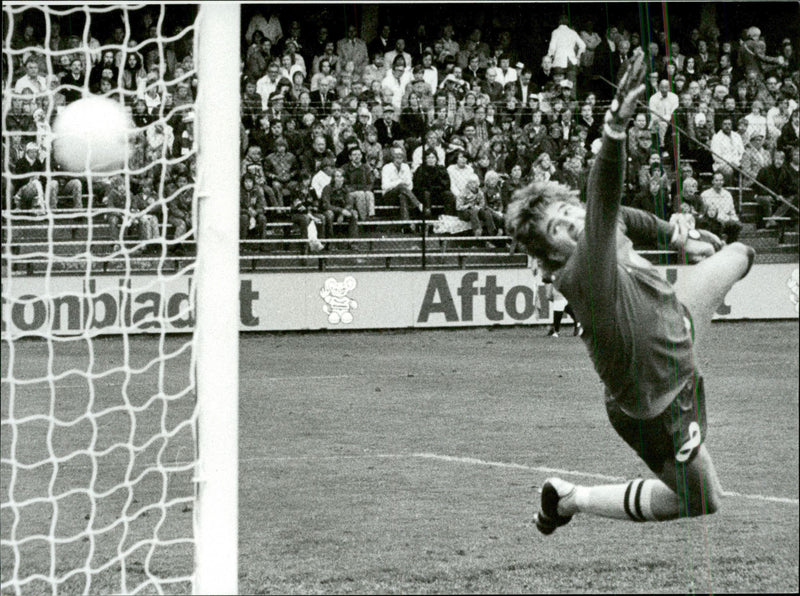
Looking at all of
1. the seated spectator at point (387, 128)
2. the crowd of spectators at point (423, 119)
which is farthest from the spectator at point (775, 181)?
the seated spectator at point (387, 128)

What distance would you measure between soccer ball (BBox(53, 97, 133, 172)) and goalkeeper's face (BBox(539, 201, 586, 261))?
6.35ft

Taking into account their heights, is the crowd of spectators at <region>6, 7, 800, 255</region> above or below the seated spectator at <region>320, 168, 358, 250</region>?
above

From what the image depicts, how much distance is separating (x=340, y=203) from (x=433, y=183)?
1163 millimetres

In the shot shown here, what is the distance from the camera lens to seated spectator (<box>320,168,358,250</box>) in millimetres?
14562

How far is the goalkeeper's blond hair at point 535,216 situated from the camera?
3.49 m

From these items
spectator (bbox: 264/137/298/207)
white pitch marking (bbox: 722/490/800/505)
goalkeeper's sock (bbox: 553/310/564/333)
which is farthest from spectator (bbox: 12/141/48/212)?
white pitch marking (bbox: 722/490/800/505)

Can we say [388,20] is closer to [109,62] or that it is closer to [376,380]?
[109,62]

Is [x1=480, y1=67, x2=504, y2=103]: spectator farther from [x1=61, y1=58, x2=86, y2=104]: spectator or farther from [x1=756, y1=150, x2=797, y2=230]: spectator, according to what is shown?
[x1=61, y1=58, x2=86, y2=104]: spectator

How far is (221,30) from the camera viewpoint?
130 inches

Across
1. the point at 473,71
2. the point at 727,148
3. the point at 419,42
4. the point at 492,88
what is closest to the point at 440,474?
the point at 727,148

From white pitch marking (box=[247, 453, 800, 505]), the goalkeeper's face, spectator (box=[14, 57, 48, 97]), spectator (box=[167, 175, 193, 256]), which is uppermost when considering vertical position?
spectator (box=[14, 57, 48, 97])

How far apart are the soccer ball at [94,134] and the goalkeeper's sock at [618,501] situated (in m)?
2.23

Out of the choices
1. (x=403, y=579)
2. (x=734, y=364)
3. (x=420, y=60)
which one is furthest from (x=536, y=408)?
(x=420, y=60)

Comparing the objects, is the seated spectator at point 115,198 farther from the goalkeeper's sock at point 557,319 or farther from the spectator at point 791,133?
the spectator at point 791,133
